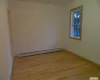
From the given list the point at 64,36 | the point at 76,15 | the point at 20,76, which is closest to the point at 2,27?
the point at 20,76

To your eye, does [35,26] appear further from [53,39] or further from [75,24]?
[75,24]

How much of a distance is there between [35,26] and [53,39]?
1111 mm

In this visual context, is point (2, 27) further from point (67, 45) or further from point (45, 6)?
point (67, 45)

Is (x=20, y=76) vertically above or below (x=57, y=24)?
below

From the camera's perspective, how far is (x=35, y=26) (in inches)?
168

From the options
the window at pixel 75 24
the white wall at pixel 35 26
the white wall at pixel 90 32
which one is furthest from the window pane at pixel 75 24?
the white wall at pixel 35 26

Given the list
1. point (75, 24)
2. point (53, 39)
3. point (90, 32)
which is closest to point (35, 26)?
point (53, 39)

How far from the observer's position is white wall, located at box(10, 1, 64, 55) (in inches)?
156

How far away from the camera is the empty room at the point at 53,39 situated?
2688mm

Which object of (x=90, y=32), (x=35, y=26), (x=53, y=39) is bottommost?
(x=53, y=39)

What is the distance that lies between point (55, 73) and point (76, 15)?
104 inches

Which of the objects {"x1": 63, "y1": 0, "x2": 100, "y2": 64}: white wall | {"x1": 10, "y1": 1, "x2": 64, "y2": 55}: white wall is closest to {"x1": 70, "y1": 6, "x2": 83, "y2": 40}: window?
{"x1": 63, "y1": 0, "x2": 100, "y2": 64}: white wall

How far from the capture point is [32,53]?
422 cm

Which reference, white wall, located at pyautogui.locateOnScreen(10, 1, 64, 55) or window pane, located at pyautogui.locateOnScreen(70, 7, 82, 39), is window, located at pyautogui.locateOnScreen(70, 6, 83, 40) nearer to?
window pane, located at pyautogui.locateOnScreen(70, 7, 82, 39)
